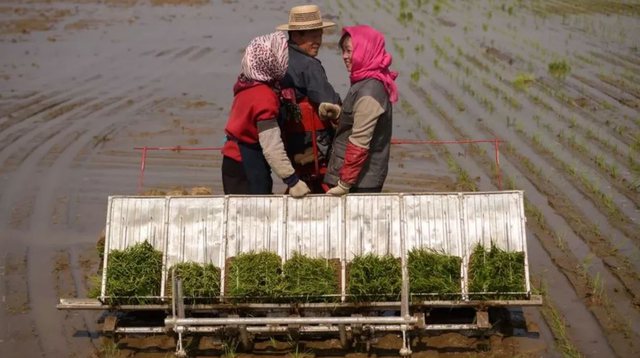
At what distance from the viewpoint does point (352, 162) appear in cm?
581

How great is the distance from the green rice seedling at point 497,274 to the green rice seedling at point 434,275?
12 cm

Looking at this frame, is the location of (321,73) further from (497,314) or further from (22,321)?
(22,321)

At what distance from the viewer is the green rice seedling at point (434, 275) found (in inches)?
223

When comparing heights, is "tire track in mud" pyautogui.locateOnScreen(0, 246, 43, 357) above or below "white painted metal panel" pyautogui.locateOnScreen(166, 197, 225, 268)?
below

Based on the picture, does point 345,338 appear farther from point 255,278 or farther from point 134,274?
point 134,274

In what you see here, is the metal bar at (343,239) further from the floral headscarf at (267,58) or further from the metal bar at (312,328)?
the floral headscarf at (267,58)

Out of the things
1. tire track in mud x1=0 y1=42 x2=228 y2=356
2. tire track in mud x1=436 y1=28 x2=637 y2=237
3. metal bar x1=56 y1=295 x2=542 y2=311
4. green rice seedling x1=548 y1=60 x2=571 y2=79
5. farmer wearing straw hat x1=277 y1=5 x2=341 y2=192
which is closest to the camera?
metal bar x1=56 y1=295 x2=542 y2=311

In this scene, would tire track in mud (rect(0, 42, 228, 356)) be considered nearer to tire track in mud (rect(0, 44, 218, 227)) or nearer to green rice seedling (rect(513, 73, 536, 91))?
tire track in mud (rect(0, 44, 218, 227))

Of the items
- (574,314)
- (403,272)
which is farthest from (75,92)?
(574,314)

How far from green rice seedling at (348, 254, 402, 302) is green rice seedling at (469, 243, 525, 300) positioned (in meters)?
0.49

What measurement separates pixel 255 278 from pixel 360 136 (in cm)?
113

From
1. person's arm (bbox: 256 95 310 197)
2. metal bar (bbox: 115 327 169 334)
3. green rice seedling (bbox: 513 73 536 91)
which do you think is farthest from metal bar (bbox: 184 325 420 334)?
green rice seedling (bbox: 513 73 536 91)

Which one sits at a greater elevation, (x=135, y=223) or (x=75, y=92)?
(x=75, y=92)

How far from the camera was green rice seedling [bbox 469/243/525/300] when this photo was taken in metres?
5.66
